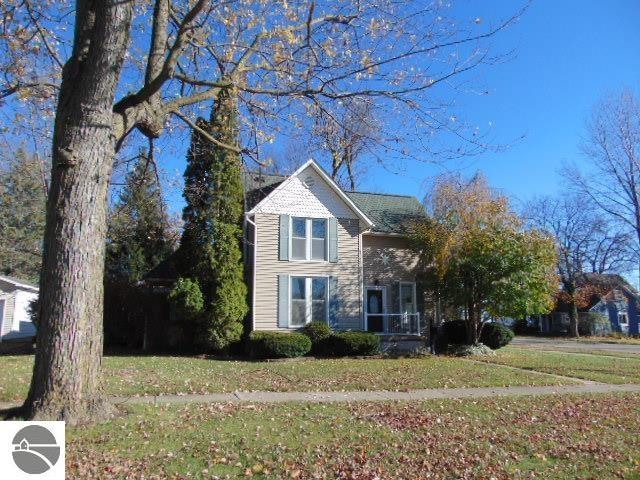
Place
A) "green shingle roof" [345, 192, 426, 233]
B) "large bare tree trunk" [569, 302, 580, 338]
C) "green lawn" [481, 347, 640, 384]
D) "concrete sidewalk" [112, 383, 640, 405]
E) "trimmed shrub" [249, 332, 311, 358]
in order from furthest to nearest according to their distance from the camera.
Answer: "large bare tree trunk" [569, 302, 580, 338], "green shingle roof" [345, 192, 426, 233], "trimmed shrub" [249, 332, 311, 358], "green lawn" [481, 347, 640, 384], "concrete sidewalk" [112, 383, 640, 405]

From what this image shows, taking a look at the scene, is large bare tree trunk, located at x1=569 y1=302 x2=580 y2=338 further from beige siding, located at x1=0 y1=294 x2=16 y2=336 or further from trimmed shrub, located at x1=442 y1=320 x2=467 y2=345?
beige siding, located at x1=0 y1=294 x2=16 y2=336

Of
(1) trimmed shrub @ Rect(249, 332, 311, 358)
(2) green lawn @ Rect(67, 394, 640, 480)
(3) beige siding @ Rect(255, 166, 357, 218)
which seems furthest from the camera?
(3) beige siding @ Rect(255, 166, 357, 218)

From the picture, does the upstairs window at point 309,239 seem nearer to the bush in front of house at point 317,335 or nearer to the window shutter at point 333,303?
the window shutter at point 333,303

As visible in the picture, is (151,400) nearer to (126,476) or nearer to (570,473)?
(126,476)

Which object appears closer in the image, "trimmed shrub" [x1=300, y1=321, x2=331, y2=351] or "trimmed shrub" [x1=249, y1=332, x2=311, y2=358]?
"trimmed shrub" [x1=249, y1=332, x2=311, y2=358]

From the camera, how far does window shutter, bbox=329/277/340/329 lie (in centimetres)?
2158

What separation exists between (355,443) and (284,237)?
14790mm

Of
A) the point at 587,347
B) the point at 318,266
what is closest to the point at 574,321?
the point at 587,347

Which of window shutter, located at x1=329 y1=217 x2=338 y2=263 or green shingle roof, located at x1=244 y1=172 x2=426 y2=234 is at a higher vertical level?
green shingle roof, located at x1=244 y1=172 x2=426 y2=234

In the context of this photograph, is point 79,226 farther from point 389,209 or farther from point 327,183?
point 389,209

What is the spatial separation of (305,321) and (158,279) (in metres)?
6.34

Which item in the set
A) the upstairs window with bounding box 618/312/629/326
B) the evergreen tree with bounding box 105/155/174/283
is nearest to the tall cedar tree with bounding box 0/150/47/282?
the evergreen tree with bounding box 105/155/174/283

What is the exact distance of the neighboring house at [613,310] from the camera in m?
49.1

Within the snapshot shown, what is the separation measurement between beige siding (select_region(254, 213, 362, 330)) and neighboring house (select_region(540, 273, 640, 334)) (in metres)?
33.6
